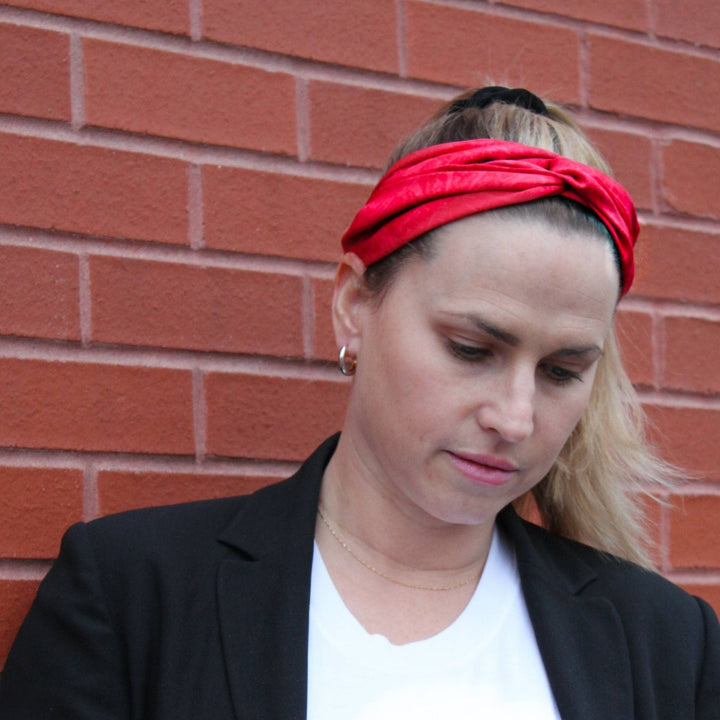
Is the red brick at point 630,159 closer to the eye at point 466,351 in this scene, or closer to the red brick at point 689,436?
the red brick at point 689,436

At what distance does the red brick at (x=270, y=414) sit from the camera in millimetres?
2207

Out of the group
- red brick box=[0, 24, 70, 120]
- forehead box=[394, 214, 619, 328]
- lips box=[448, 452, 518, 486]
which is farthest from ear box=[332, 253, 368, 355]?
red brick box=[0, 24, 70, 120]

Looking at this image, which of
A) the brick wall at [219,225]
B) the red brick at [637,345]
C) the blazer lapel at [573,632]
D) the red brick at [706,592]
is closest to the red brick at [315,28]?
the brick wall at [219,225]

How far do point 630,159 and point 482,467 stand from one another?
42.7 inches

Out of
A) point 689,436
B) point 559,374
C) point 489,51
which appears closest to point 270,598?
point 559,374

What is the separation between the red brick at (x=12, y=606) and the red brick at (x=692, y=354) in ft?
4.78

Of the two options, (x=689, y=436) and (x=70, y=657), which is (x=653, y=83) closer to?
(x=689, y=436)

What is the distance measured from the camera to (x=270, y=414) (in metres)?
2.27

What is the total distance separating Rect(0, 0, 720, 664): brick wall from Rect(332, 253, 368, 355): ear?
0.24 meters

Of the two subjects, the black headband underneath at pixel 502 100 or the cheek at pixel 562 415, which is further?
the black headband underneath at pixel 502 100

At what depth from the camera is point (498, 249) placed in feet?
5.98

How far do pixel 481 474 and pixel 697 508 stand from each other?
99 cm

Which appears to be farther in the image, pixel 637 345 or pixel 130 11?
pixel 637 345

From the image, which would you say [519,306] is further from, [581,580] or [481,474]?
[581,580]
